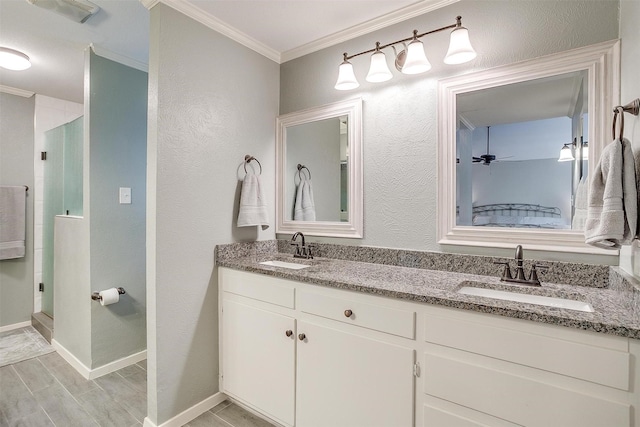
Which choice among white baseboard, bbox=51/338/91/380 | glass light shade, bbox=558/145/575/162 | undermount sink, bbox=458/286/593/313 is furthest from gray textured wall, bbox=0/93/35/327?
glass light shade, bbox=558/145/575/162

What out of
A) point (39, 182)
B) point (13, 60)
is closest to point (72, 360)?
point (39, 182)

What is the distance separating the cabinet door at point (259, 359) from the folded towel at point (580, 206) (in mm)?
1374

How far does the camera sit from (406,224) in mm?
1803

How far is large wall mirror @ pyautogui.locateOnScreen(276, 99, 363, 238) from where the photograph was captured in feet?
6.53

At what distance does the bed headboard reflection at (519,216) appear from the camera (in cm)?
142

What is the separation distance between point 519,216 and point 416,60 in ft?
3.04

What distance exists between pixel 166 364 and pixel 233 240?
0.78m

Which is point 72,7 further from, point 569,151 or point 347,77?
point 569,151

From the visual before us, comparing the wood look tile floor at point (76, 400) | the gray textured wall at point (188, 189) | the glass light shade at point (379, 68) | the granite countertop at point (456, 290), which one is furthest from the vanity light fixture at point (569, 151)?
the wood look tile floor at point (76, 400)

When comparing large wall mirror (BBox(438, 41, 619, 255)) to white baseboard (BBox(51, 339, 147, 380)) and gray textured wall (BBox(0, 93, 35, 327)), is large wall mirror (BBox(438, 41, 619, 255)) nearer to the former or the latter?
white baseboard (BBox(51, 339, 147, 380))

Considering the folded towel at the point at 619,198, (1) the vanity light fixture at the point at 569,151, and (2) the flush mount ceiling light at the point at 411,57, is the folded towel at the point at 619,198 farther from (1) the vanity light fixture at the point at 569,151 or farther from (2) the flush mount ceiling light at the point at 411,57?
(2) the flush mount ceiling light at the point at 411,57

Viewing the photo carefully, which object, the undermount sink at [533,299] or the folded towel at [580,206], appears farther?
the folded towel at [580,206]

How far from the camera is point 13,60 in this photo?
228cm

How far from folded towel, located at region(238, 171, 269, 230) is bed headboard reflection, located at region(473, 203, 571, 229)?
4.13 ft
